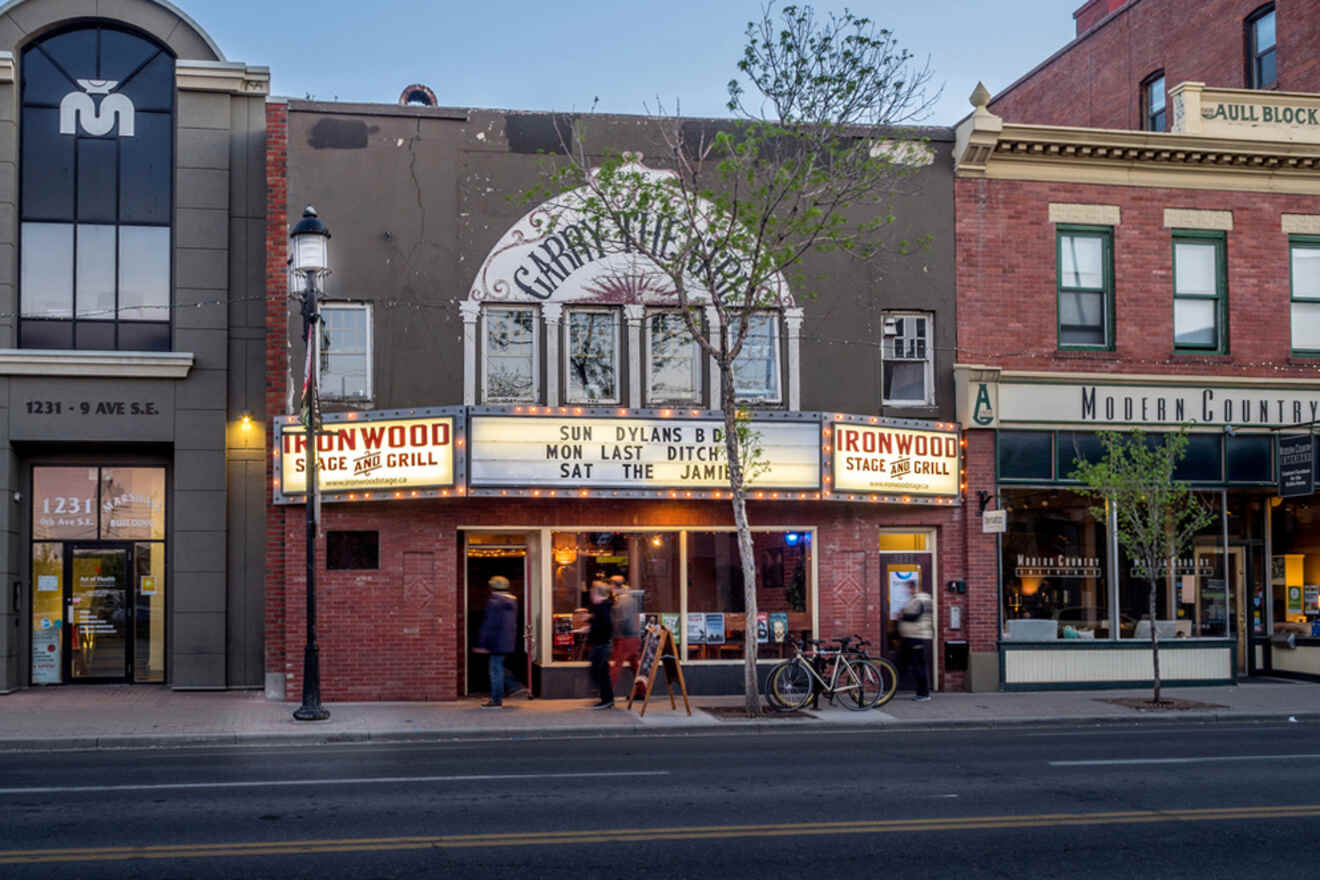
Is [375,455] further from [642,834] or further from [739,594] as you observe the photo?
[642,834]

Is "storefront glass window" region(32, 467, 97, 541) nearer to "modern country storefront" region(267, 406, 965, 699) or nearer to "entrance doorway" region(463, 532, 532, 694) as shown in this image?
"modern country storefront" region(267, 406, 965, 699)

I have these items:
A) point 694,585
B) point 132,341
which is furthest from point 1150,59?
point 132,341

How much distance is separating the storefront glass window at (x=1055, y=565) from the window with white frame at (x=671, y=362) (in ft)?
17.9

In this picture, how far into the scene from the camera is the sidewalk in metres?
15.9

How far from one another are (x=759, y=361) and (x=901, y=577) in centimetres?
411

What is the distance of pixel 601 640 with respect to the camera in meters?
18.8

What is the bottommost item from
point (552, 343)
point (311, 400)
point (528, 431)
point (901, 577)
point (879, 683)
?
point (879, 683)

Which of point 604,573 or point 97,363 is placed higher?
point 97,363

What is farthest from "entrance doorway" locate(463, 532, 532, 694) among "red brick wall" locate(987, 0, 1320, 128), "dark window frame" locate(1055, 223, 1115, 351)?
"red brick wall" locate(987, 0, 1320, 128)

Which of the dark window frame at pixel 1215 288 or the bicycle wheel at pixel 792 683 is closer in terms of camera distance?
the bicycle wheel at pixel 792 683

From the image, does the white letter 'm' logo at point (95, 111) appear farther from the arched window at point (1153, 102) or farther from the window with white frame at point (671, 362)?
the arched window at point (1153, 102)

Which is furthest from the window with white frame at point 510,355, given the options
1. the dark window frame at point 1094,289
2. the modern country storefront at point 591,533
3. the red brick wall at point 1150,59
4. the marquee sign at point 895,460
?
the red brick wall at point 1150,59

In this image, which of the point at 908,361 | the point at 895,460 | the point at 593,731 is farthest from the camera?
the point at 908,361

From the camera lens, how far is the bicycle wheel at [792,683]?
61.1 feet
